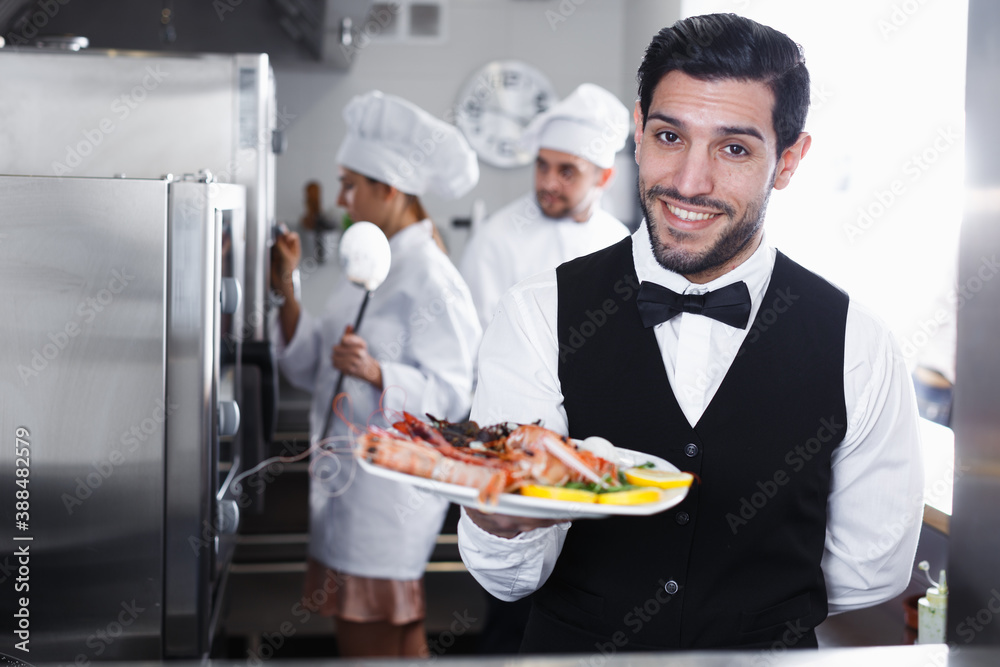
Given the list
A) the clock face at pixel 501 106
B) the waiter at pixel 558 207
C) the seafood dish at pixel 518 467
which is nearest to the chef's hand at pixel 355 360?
the waiter at pixel 558 207

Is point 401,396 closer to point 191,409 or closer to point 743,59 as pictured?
point 191,409

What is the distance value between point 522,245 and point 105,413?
190 centimetres

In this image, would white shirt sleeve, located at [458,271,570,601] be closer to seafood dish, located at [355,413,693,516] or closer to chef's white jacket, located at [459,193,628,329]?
seafood dish, located at [355,413,693,516]

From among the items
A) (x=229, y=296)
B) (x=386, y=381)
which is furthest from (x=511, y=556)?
(x=386, y=381)

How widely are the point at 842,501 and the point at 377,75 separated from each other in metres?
3.56

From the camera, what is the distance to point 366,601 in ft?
7.51

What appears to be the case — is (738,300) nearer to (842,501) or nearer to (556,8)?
(842,501)

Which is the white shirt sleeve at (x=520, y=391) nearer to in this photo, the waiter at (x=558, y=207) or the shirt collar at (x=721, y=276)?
the shirt collar at (x=721, y=276)

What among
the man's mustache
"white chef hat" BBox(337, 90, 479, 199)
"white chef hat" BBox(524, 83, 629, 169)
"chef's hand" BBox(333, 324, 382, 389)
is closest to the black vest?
the man's mustache

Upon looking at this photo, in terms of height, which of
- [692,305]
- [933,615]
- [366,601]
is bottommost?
[366,601]

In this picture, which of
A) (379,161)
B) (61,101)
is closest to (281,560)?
(379,161)

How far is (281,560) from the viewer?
3.15 m

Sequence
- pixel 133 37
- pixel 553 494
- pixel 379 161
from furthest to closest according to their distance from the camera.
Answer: pixel 133 37, pixel 379 161, pixel 553 494

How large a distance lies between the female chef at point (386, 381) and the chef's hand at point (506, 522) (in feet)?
3.84
